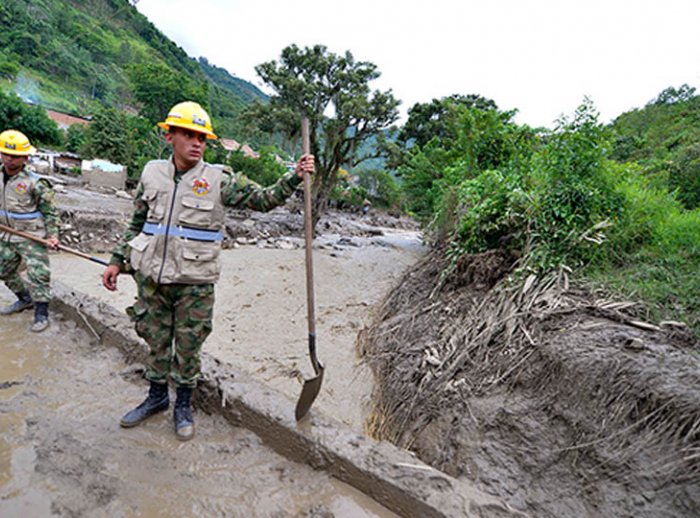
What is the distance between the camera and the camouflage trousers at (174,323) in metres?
2.02

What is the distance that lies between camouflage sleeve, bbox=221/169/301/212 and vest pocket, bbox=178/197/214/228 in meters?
0.12

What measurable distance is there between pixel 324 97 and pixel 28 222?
13803 mm

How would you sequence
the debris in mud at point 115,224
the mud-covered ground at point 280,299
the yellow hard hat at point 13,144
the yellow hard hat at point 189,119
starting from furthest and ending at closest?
1. the debris in mud at point 115,224
2. the mud-covered ground at point 280,299
3. the yellow hard hat at point 13,144
4. the yellow hard hat at point 189,119

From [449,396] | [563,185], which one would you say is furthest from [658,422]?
[563,185]

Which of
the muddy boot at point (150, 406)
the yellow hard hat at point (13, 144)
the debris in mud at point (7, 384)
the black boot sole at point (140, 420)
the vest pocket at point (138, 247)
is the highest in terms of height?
the yellow hard hat at point (13, 144)

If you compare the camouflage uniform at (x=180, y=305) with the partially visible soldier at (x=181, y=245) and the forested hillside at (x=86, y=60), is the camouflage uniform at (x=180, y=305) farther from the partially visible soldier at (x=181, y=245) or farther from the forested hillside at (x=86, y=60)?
the forested hillside at (x=86, y=60)

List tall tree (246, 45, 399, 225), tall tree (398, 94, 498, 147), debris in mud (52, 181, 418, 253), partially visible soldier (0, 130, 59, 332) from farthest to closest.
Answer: tall tree (398, 94, 498, 147)
tall tree (246, 45, 399, 225)
debris in mud (52, 181, 418, 253)
partially visible soldier (0, 130, 59, 332)

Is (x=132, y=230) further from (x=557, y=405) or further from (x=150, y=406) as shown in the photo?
(x=557, y=405)

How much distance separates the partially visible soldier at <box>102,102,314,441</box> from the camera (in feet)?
6.41

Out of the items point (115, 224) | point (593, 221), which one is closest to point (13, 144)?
point (593, 221)

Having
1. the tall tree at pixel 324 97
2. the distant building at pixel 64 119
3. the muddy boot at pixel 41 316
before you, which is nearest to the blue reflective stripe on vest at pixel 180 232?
the muddy boot at pixel 41 316

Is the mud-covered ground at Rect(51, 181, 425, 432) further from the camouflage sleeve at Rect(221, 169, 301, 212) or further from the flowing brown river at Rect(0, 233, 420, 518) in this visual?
the camouflage sleeve at Rect(221, 169, 301, 212)

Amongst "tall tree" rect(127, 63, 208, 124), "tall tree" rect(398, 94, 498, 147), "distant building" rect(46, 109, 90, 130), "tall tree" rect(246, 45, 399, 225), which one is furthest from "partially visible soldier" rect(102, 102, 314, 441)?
"distant building" rect(46, 109, 90, 130)

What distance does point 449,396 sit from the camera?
2.64 m
